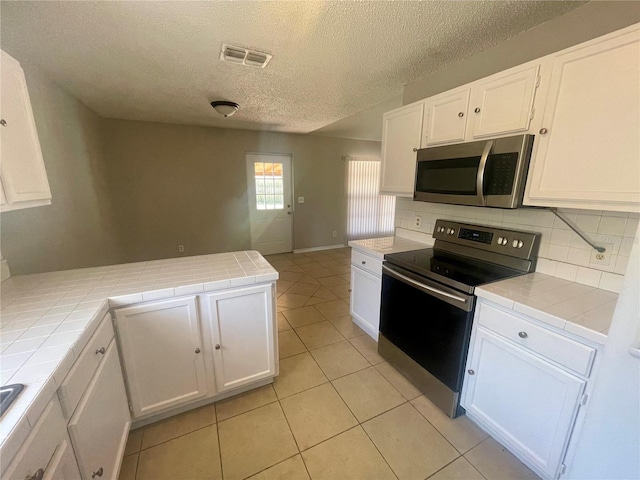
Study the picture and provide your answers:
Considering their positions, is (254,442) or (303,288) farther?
(303,288)

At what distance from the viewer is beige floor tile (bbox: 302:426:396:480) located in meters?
1.35

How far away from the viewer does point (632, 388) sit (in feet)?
2.39

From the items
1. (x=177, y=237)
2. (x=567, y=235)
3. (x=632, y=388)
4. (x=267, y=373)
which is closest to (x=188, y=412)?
(x=267, y=373)

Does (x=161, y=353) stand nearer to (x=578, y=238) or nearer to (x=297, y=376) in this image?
(x=297, y=376)

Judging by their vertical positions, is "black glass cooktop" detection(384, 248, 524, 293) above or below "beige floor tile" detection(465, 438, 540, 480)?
above

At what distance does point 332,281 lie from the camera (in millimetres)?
3889

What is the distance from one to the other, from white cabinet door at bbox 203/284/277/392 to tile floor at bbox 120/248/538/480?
216 millimetres

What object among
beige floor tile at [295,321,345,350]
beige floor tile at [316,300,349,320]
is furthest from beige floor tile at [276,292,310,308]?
beige floor tile at [295,321,345,350]

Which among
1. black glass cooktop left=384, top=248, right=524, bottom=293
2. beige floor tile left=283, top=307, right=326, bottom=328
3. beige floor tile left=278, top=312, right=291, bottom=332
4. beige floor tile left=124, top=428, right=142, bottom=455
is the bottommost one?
beige floor tile left=124, top=428, right=142, bottom=455

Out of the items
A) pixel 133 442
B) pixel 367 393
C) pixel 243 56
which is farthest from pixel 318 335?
pixel 243 56

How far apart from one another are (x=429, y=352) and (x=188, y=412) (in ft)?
5.43

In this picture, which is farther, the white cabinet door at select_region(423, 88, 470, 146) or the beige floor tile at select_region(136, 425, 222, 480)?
the white cabinet door at select_region(423, 88, 470, 146)

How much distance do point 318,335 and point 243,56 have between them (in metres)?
2.43

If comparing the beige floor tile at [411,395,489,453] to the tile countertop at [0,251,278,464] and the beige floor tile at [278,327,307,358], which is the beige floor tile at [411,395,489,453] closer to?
the beige floor tile at [278,327,307,358]
